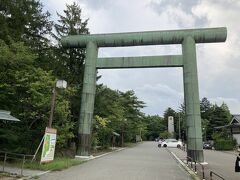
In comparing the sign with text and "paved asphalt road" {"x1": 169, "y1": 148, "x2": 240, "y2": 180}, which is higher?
the sign with text

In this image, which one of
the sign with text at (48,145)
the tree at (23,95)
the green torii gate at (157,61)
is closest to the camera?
the sign with text at (48,145)

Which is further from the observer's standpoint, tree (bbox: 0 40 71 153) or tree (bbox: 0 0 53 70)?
tree (bbox: 0 0 53 70)

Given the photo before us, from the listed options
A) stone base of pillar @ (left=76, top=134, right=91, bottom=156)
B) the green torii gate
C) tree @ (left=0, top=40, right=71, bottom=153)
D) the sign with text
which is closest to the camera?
the sign with text

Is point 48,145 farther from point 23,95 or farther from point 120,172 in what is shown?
point 120,172

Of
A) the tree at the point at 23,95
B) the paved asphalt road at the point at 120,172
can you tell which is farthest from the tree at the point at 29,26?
the paved asphalt road at the point at 120,172

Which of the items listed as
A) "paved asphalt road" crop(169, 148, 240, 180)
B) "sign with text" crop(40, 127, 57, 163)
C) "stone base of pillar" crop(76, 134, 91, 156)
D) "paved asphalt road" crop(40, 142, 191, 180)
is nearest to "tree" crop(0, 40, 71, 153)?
"sign with text" crop(40, 127, 57, 163)

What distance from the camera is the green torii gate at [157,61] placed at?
2116 cm

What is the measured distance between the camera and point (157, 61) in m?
22.7

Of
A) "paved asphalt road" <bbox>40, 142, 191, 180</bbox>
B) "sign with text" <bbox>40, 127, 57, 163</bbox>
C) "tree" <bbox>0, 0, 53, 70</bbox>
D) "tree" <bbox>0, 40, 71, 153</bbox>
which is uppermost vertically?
"tree" <bbox>0, 0, 53, 70</bbox>

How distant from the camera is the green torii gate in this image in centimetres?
2116

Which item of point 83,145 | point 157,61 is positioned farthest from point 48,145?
point 157,61

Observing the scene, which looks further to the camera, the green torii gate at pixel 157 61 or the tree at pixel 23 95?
the green torii gate at pixel 157 61

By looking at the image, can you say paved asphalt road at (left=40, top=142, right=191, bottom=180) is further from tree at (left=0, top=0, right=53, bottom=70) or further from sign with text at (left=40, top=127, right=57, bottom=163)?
tree at (left=0, top=0, right=53, bottom=70)

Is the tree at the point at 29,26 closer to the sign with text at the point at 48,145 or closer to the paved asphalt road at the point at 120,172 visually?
the sign with text at the point at 48,145
